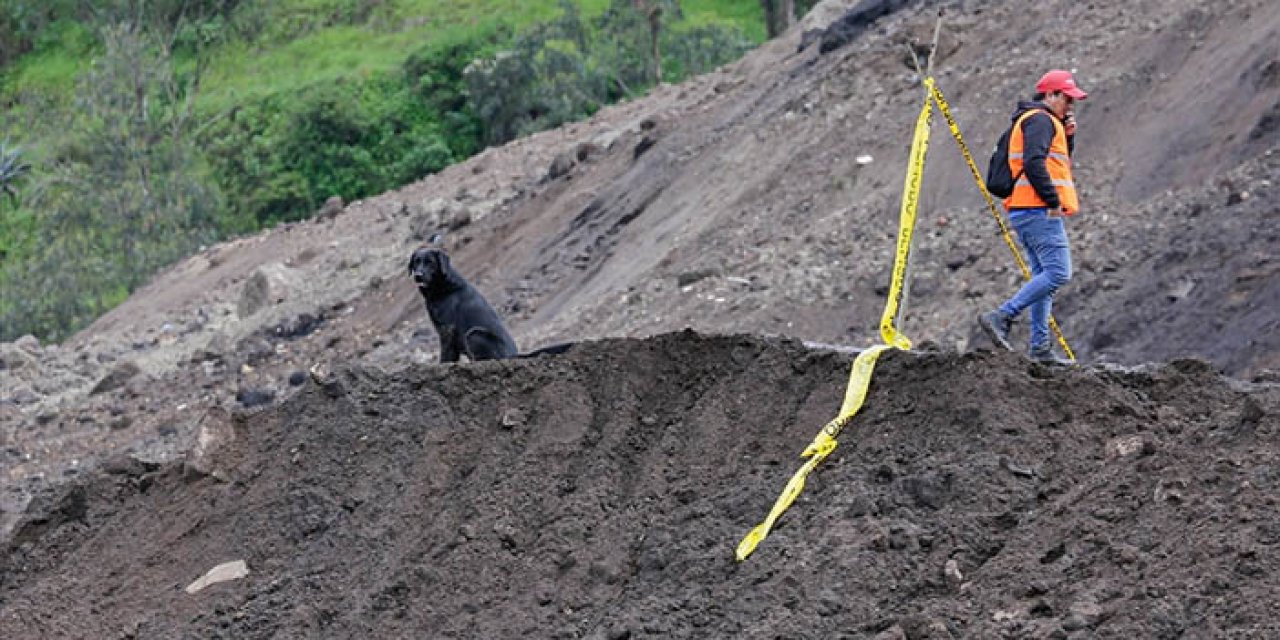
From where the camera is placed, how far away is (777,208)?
Result: 59.9ft

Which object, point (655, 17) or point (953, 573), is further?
point (655, 17)

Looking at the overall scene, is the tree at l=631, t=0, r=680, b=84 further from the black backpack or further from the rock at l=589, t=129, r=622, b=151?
the black backpack

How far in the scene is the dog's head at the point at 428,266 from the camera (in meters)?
12.1

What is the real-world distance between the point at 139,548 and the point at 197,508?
0.33 meters

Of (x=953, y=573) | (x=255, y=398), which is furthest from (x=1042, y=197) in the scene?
(x=255, y=398)

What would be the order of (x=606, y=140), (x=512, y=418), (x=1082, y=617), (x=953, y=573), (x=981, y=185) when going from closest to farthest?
(x=1082, y=617) < (x=953, y=573) < (x=512, y=418) < (x=981, y=185) < (x=606, y=140)

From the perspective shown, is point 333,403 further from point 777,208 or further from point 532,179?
point 532,179

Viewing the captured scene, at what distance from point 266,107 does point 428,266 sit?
32298 mm

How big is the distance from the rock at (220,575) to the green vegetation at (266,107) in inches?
1005

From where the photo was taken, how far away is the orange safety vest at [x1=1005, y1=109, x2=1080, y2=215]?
388 inches

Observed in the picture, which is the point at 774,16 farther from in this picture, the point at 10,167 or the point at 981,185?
the point at 981,185

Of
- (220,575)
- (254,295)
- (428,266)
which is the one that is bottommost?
(254,295)

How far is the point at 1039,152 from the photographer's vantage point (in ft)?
32.2

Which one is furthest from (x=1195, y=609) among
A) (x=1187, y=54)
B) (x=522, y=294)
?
(x=522, y=294)
